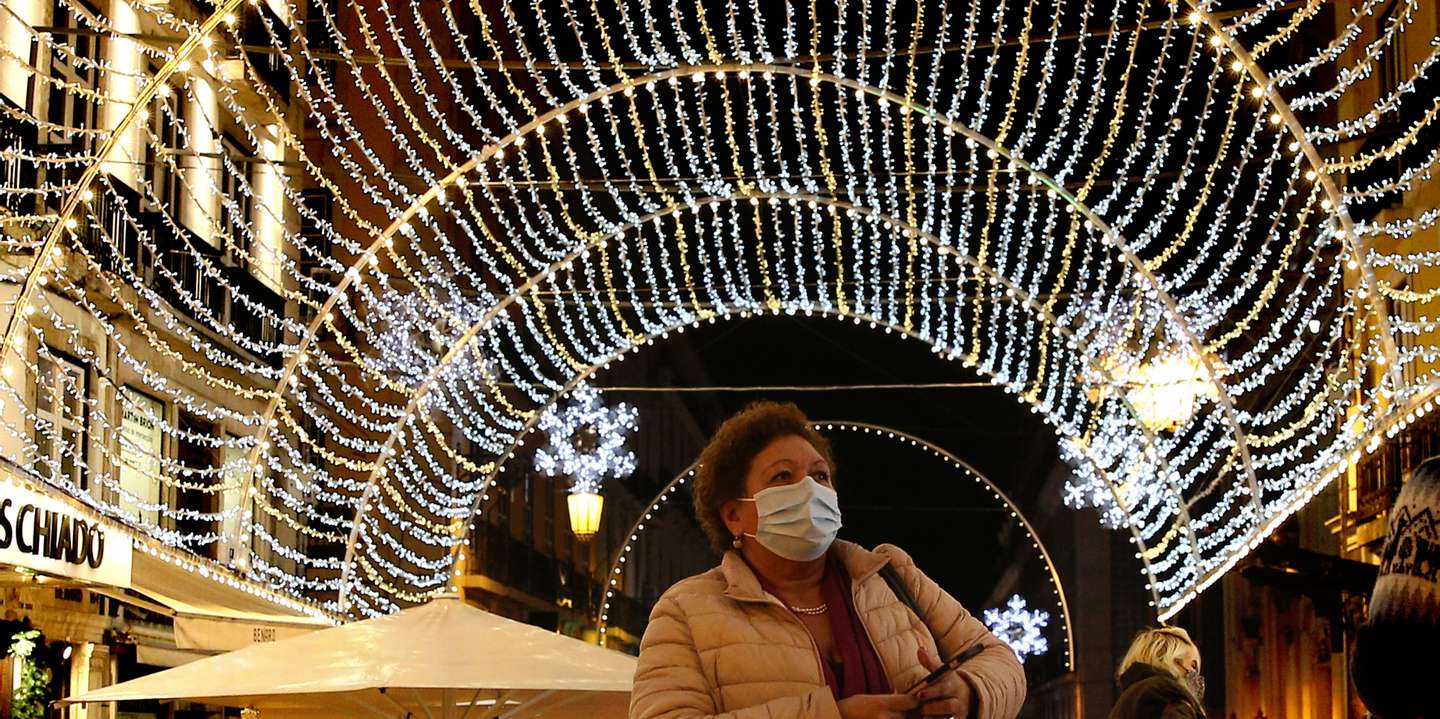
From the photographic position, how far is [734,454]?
14.3 ft

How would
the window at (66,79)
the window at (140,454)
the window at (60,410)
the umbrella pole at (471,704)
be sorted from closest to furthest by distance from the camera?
the umbrella pole at (471,704), the window at (60,410), the window at (66,79), the window at (140,454)

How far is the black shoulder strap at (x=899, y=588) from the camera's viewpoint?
13.8 ft

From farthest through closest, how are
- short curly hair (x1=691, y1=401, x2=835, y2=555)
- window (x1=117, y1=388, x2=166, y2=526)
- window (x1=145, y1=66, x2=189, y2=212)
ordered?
window (x1=145, y1=66, x2=189, y2=212) < window (x1=117, y1=388, x2=166, y2=526) < short curly hair (x1=691, y1=401, x2=835, y2=555)

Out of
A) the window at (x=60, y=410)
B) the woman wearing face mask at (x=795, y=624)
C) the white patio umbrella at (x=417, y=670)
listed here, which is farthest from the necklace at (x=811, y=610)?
the window at (x=60, y=410)

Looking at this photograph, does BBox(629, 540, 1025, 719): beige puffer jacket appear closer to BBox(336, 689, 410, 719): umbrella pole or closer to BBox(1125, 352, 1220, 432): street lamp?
BBox(336, 689, 410, 719): umbrella pole

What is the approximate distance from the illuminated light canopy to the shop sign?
62cm

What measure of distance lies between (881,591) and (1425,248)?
13.7 m

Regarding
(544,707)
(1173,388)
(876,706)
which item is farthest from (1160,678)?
(1173,388)

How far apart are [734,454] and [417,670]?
5689 millimetres

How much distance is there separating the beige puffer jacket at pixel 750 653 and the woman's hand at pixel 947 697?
0.03m

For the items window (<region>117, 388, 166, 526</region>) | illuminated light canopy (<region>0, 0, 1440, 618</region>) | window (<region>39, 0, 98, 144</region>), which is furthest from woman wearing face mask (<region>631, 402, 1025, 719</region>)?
window (<region>117, 388, 166, 526</region>)

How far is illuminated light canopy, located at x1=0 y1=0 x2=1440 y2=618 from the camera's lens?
1254cm

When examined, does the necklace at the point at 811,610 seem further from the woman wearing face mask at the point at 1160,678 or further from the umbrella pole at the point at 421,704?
the umbrella pole at the point at 421,704

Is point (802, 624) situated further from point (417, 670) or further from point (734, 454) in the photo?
point (417, 670)
